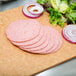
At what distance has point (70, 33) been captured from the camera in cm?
166

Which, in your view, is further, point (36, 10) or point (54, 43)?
point (36, 10)

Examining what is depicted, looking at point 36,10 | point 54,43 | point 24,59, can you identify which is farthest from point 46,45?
point 36,10

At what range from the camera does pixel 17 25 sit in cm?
162

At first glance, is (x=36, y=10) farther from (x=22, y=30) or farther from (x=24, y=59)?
(x=24, y=59)

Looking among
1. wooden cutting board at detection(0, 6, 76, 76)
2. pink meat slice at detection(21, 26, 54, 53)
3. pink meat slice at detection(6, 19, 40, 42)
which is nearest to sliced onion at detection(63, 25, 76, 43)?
Answer: wooden cutting board at detection(0, 6, 76, 76)

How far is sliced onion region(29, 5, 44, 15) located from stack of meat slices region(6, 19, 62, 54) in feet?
0.51

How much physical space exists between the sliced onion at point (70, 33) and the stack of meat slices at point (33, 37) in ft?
0.22

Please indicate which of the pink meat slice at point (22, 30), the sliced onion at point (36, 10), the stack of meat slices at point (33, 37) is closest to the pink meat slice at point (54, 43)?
the stack of meat slices at point (33, 37)

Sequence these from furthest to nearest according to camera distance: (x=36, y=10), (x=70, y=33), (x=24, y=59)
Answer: (x=36, y=10) < (x=70, y=33) < (x=24, y=59)

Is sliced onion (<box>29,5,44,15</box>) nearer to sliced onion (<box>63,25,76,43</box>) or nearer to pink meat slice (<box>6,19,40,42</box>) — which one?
pink meat slice (<box>6,19,40,42</box>)

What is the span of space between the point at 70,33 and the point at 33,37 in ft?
1.27

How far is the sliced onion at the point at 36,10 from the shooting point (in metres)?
1.78

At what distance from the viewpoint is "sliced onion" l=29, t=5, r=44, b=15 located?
1778 millimetres

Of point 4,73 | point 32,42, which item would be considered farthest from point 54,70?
point 4,73
